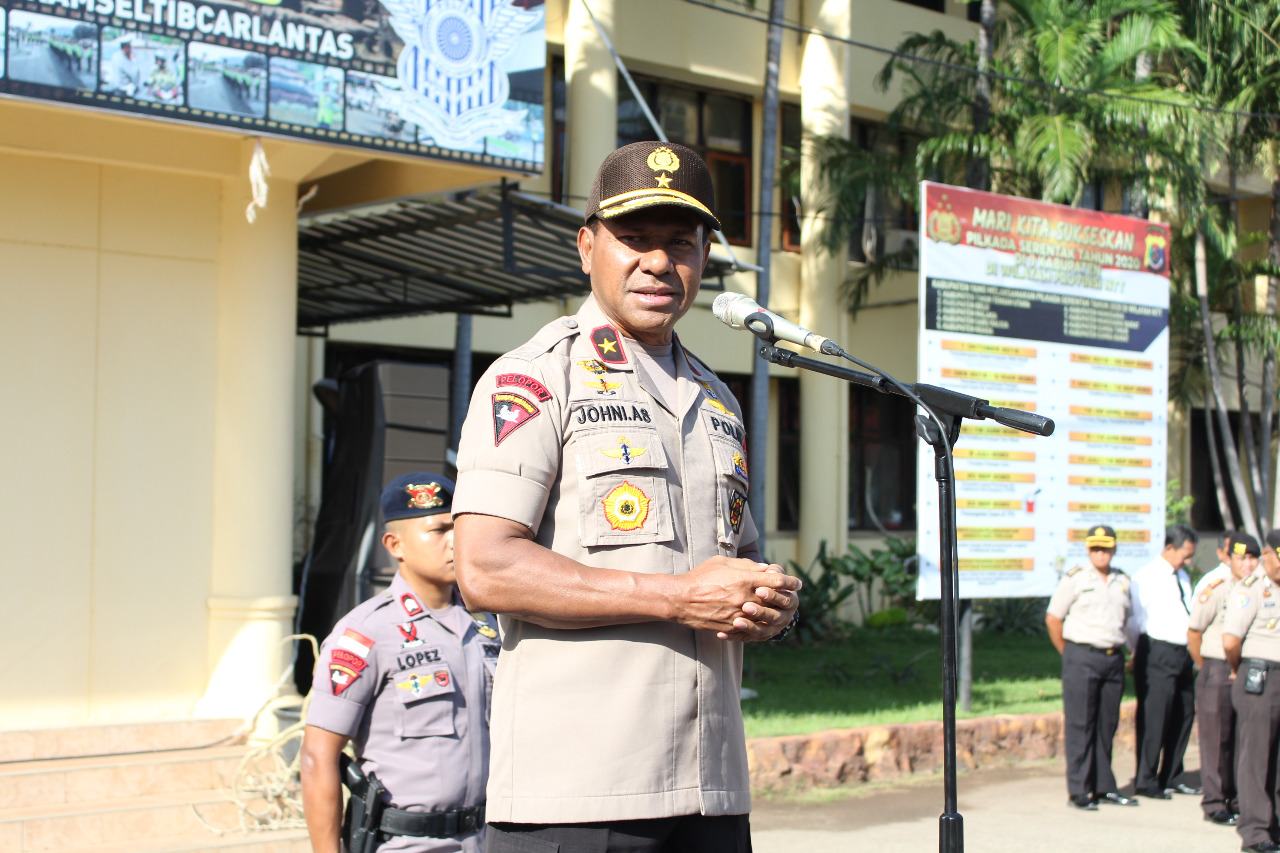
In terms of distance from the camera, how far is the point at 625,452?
6.79 ft

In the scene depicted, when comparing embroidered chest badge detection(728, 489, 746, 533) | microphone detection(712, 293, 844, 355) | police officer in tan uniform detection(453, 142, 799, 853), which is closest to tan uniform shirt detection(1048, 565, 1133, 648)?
microphone detection(712, 293, 844, 355)

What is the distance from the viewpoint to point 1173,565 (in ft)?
30.9

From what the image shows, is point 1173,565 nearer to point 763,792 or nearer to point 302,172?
point 763,792

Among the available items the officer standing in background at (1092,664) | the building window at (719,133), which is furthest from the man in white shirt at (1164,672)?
the building window at (719,133)

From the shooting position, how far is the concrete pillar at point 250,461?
7.60 meters

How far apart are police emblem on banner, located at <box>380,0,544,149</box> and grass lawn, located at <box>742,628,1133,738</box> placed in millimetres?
4227

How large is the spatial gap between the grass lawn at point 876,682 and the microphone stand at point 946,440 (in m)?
5.36

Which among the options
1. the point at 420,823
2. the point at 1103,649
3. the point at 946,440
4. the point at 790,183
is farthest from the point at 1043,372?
the point at 420,823

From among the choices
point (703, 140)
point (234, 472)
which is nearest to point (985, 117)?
point (703, 140)

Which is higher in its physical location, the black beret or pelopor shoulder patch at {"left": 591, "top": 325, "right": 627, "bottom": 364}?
the black beret

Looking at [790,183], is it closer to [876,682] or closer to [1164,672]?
[876,682]

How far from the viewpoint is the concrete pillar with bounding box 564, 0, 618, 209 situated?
13.7m

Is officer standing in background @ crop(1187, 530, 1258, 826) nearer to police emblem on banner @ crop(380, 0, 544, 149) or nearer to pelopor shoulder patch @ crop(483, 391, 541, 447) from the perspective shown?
police emblem on banner @ crop(380, 0, 544, 149)

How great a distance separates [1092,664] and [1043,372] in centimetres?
248
